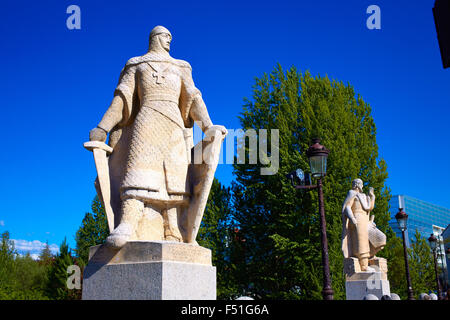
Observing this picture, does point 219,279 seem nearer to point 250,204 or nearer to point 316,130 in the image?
point 250,204

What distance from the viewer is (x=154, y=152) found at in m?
5.39

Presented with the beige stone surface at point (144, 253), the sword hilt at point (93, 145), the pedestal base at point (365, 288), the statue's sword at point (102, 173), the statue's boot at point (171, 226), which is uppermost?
the sword hilt at point (93, 145)

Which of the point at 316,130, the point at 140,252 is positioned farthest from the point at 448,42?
the point at 316,130

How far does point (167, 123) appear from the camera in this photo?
18.3ft

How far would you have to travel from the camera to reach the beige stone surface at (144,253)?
466cm

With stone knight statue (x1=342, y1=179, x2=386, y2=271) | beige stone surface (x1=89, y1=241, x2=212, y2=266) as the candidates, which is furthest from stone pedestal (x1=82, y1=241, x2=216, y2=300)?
stone knight statue (x1=342, y1=179, x2=386, y2=271)

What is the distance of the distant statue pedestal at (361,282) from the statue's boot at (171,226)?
7.55m

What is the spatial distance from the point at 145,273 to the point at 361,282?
8518mm

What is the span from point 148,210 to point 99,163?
2.60 ft

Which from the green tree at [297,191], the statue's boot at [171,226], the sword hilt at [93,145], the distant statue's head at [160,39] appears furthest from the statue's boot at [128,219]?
the green tree at [297,191]

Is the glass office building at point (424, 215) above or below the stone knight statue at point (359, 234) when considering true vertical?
above

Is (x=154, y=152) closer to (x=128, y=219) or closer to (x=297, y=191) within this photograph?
(x=128, y=219)

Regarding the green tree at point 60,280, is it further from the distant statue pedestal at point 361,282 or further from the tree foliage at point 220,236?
the distant statue pedestal at point 361,282

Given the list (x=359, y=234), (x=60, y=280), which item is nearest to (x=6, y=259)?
(x=60, y=280)
